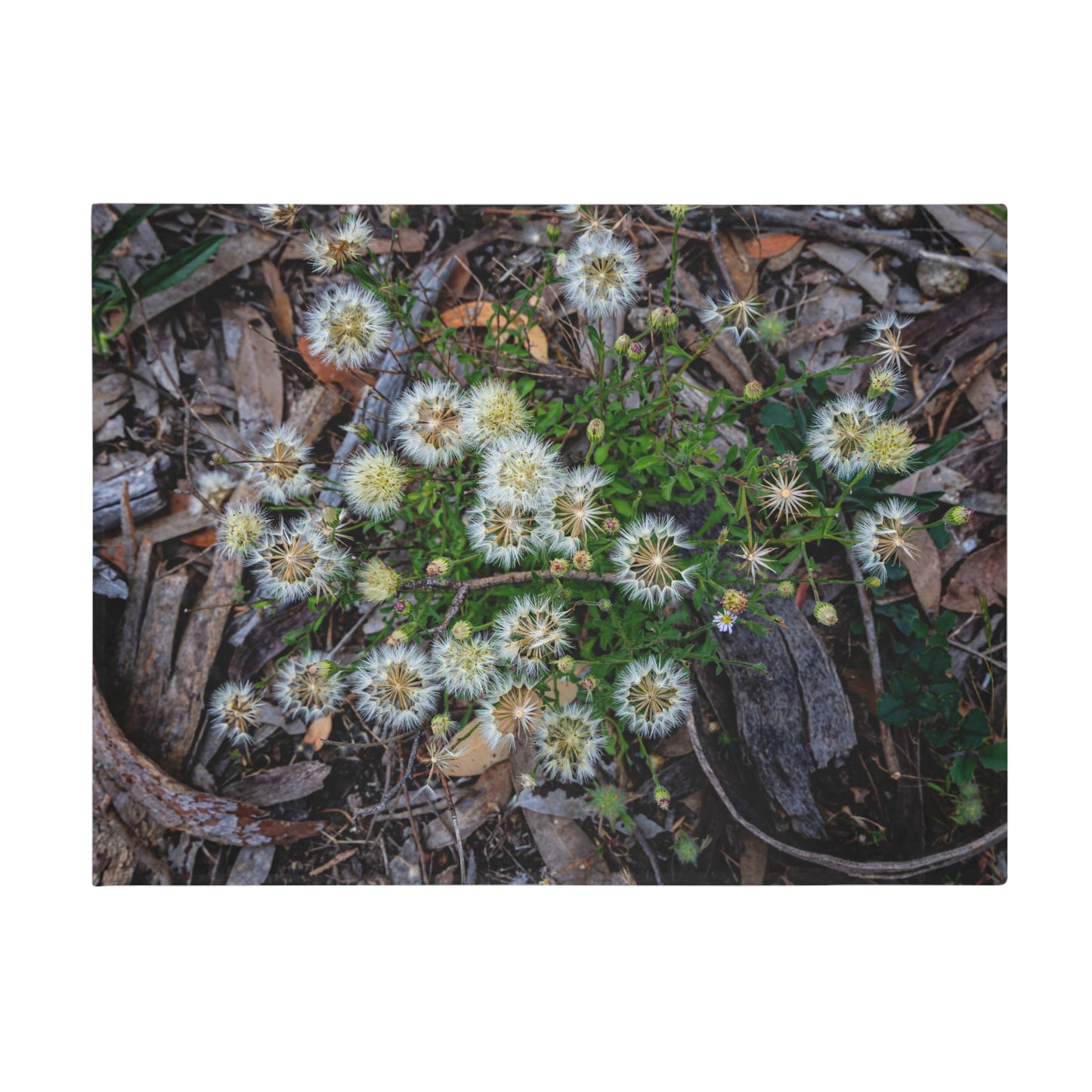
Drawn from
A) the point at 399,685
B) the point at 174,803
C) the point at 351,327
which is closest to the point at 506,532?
the point at 399,685

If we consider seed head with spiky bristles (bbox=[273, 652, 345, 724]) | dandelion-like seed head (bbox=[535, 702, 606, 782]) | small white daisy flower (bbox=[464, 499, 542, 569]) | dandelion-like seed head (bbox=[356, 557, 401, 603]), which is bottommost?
dandelion-like seed head (bbox=[535, 702, 606, 782])

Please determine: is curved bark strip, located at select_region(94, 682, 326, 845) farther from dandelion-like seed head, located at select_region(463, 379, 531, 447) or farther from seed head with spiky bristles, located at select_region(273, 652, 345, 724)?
dandelion-like seed head, located at select_region(463, 379, 531, 447)

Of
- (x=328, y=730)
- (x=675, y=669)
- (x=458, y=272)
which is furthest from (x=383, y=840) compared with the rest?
(x=458, y=272)

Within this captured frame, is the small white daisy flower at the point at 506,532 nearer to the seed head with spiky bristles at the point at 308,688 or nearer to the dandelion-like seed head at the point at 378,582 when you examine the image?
the dandelion-like seed head at the point at 378,582

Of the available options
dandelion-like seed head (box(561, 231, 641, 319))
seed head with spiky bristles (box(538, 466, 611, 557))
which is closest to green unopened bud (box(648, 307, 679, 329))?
dandelion-like seed head (box(561, 231, 641, 319))

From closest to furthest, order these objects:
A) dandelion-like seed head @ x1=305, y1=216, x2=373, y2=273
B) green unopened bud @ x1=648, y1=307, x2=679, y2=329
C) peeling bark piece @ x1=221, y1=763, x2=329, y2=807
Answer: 1. green unopened bud @ x1=648, y1=307, x2=679, y2=329
2. dandelion-like seed head @ x1=305, y1=216, x2=373, y2=273
3. peeling bark piece @ x1=221, y1=763, x2=329, y2=807

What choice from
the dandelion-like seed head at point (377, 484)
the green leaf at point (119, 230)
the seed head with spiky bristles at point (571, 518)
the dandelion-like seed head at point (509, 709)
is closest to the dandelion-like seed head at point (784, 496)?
the seed head with spiky bristles at point (571, 518)

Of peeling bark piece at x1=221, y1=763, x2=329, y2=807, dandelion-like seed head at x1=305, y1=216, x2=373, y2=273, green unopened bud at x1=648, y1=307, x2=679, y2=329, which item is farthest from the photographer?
→ peeling bark piece at x1=221, y1=763, x2=329, y2=807
